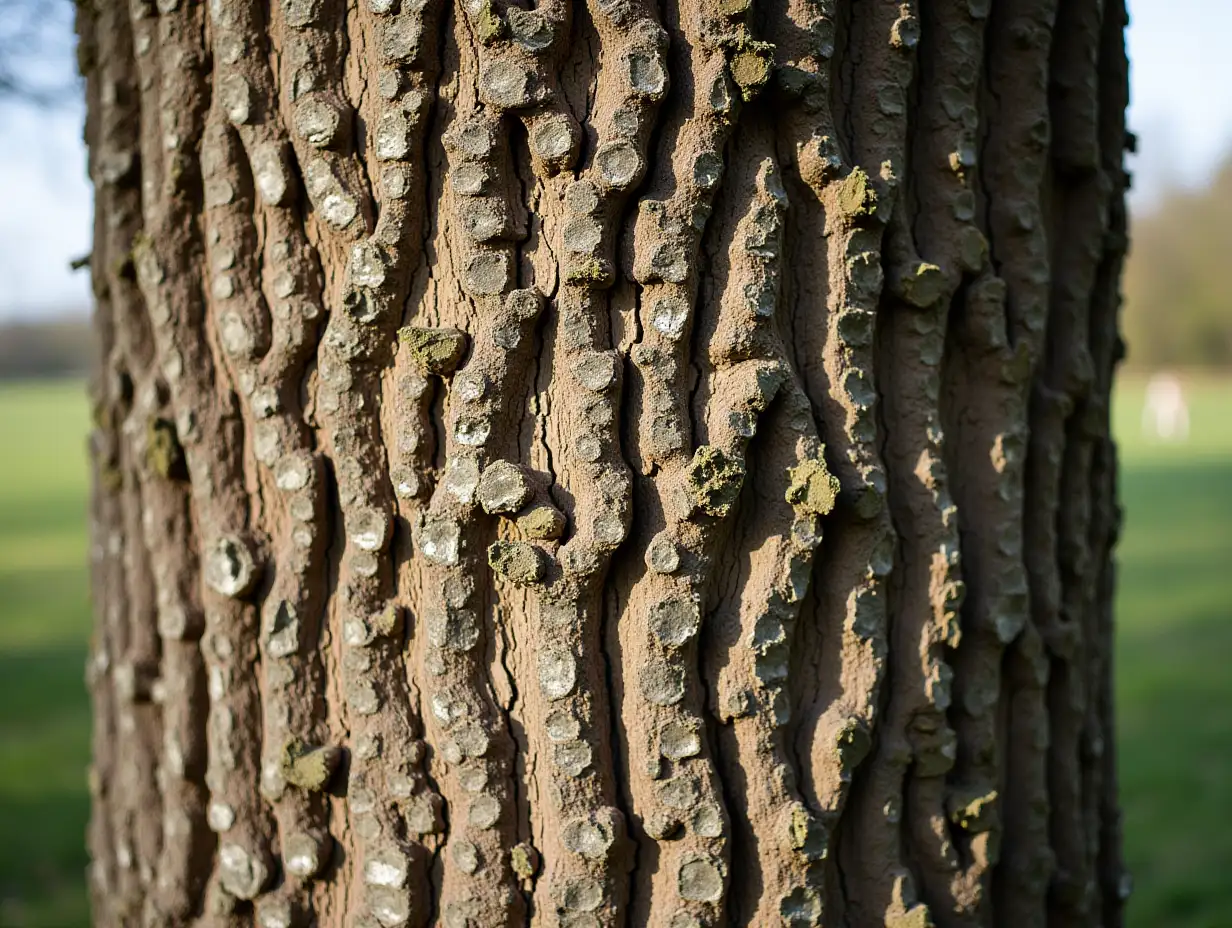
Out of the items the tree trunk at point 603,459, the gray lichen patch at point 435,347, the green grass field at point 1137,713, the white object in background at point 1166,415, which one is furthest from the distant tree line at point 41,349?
the gray lichen patch at point 435,347

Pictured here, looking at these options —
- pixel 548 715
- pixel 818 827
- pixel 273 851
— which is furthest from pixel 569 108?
pixel 273 851

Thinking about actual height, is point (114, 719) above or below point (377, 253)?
below

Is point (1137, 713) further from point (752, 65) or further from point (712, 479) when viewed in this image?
point (752, 65)

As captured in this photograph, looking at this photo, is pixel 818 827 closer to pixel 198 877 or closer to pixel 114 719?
pixel 198 877

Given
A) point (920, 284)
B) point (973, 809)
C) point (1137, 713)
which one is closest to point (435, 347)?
point (920, 284)

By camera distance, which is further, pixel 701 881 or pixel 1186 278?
pixel 1186 278

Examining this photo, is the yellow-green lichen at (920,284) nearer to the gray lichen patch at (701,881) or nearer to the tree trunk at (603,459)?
the tree trunk at (603,459)

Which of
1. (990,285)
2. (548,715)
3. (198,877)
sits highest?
(990,285)
